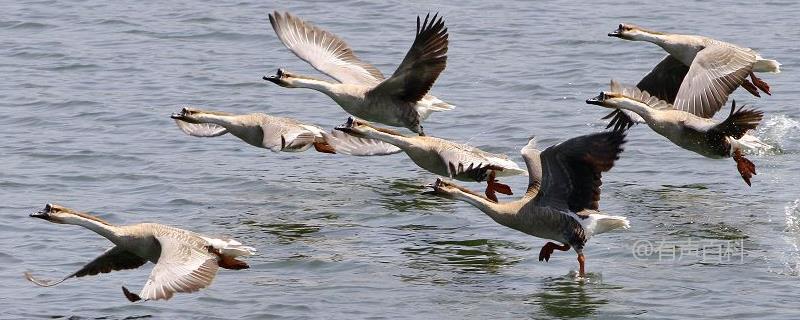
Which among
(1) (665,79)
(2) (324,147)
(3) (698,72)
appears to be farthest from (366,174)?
Result: (3) (698,72)

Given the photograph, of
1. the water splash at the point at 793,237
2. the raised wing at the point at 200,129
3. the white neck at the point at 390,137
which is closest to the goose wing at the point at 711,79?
the water splash at the point at 793,237

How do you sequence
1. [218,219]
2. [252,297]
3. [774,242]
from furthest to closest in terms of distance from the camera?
[218,219], [774,242], [252,297]

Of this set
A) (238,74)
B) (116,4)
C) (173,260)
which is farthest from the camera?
(116,4)

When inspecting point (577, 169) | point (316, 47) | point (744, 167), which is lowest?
point (744, 167)

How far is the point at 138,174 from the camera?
1554 cm

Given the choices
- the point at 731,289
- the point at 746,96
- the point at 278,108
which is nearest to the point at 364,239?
the point at 731,289

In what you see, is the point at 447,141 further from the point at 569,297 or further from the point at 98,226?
the point at 98,226

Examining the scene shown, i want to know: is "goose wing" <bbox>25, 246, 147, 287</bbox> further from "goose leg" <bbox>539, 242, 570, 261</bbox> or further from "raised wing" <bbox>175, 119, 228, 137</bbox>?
"raised wing" <bbox>175, 119, 228, 137</bbox>

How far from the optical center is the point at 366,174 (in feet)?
51.3

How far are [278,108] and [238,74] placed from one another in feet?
6.57

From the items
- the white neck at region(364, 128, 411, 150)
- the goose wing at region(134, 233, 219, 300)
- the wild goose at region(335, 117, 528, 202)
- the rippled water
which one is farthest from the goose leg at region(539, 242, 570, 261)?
the goose wing at region(134, 233, 219, 300)

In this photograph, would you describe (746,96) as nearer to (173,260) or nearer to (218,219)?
(218,219)

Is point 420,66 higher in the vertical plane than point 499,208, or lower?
higher

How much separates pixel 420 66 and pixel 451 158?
1.53 meters
